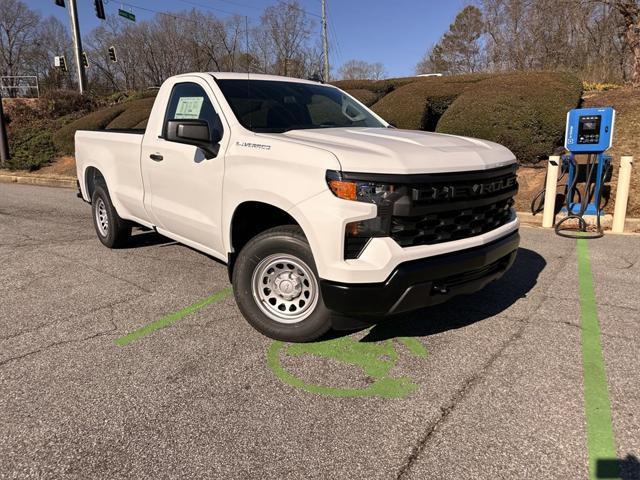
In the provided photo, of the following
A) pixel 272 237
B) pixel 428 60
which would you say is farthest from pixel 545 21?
pixel 428 60

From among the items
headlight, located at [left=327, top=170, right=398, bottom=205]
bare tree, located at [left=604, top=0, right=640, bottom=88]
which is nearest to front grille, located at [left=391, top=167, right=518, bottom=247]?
headlight, located at [left=327, top=170, right=398, bottom=205]

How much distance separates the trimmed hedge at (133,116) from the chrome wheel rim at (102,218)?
10250mm

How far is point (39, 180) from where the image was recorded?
14359mm

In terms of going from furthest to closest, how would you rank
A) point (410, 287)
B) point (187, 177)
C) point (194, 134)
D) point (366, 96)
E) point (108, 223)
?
point (366, 96)
point (108, 223)
point (187, 177)
point (194, 134)
point (410, 287)

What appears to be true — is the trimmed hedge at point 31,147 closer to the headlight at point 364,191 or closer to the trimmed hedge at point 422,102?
the trimmed hedge at point 422,102

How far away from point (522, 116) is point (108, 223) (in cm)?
768

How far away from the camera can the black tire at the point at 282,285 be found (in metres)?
3.26

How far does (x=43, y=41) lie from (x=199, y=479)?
73.7m

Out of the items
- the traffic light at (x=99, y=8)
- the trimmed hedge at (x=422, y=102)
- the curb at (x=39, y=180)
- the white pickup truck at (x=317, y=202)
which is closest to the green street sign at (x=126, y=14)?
the traffic light at (x=99, y=8)

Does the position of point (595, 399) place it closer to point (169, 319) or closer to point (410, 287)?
point (410, 287)

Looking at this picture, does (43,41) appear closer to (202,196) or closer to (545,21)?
(545,21)

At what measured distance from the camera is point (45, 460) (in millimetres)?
2373

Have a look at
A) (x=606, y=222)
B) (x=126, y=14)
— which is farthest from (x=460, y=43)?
(x=606, y=222)

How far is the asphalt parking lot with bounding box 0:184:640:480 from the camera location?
2379mm
